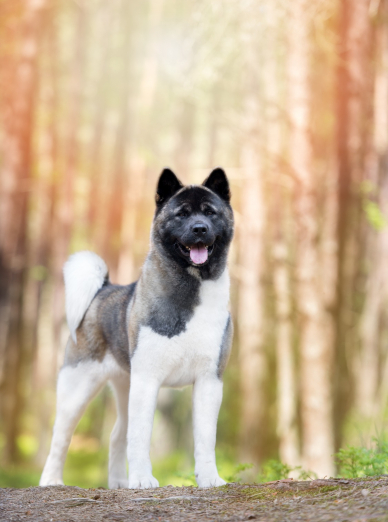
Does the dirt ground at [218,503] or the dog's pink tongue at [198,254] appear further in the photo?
the dog's pink tongue at [198,254]

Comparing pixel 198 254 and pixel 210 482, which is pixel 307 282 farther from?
pixel 210 482

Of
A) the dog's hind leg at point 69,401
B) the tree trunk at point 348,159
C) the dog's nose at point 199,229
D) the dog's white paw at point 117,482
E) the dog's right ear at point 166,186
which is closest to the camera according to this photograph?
the dog's nose at point 199,229

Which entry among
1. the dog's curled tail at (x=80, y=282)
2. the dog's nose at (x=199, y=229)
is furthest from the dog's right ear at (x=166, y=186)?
the dog's curled tail at (x=80, y=282)

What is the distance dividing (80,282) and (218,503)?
2.41 m

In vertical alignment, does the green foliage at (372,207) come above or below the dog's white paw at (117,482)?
above

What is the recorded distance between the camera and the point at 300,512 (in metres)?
2.68

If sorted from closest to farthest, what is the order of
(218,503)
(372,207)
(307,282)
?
(218,503) < (372,207) < (307,282)

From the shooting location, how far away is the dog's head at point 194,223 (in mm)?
3984

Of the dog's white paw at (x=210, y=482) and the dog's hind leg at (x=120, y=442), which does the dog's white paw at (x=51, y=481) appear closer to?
the dog's hind leg at (x=120, y=442)

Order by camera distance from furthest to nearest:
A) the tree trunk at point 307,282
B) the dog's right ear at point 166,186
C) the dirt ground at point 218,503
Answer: the tree trunk at point 307,282
the dog's right ear at point 166,186
the dirt ground at point 218,503

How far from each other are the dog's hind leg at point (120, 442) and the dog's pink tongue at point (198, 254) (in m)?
1.39

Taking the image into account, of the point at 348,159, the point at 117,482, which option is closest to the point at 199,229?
the point at 117,482

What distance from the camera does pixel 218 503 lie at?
3.10 metres

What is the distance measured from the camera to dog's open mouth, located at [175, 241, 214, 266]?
3.99 metres
